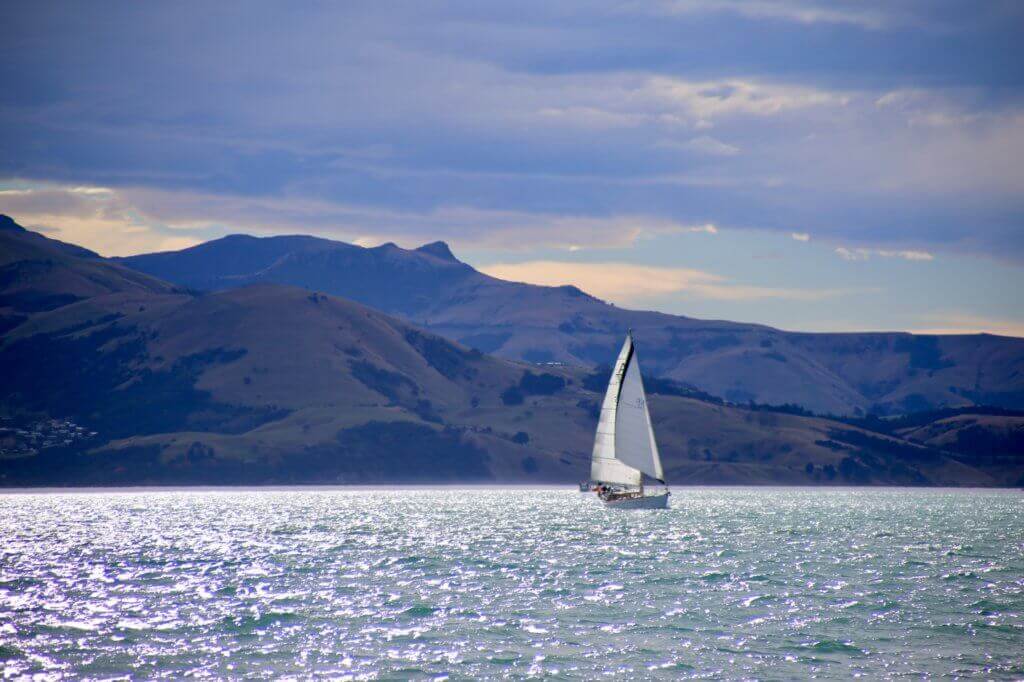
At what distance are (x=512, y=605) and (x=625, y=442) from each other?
108061 mm

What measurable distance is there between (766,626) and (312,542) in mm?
67786

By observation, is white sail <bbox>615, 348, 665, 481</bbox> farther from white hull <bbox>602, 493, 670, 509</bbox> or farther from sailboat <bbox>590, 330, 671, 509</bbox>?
white hull <bbox>602, 493, 670, 509</bbox>

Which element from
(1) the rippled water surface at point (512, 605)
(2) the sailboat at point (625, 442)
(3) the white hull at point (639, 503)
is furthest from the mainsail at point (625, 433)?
(1) the rippled water surface at point (512, 605)

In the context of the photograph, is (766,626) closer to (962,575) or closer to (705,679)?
Answer: (705,679)

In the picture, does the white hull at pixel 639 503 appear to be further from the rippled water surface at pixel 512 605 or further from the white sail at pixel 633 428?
the rippled water surface at pixel 512 605

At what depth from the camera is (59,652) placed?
56.0 meters

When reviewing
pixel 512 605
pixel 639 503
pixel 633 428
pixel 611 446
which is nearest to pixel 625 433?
pixel 633 428

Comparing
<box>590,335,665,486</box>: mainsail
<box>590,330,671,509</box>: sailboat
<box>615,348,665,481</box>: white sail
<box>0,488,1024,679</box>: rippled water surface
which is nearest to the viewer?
<box>0,488,1024,679</box>: rippled water surface

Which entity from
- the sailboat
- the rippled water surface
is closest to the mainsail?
the sailboat

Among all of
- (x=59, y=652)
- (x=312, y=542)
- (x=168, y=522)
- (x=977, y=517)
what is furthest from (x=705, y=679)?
(x=977, y=517)

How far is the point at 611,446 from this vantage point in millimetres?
182375

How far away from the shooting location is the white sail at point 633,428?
579 ft

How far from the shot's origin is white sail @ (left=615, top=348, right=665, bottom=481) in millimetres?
176625

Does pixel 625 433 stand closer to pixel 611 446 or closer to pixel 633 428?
pixel 633 428
